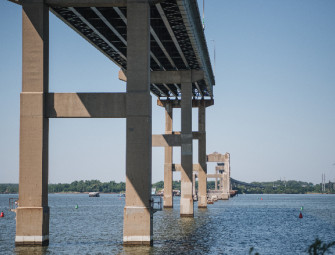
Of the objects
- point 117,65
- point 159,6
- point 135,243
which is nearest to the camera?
point 135,243

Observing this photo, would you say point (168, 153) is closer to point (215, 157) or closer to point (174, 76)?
point (174, 76)

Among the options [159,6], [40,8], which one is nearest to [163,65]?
[159,6]

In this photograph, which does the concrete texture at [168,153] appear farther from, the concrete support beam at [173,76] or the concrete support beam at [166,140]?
the concrete support beam at [166,140]

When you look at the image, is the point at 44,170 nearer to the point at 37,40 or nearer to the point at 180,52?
the point at 37,40

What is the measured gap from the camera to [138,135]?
3472 cm

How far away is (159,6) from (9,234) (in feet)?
73.5

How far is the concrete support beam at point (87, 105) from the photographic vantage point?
35.0m

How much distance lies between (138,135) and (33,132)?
589 cm

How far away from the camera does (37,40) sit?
35.1 m

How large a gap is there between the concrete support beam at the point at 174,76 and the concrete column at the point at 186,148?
22.2 inches

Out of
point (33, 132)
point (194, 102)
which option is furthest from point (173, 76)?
point (33, 132)

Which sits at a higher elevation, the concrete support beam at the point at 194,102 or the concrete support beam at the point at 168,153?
the concrete support beam at the point at 194,102

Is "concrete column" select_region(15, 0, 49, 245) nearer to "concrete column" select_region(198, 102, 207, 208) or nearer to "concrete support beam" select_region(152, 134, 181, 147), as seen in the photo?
"concrete support beam" select_region(152, 134, 181, 147)

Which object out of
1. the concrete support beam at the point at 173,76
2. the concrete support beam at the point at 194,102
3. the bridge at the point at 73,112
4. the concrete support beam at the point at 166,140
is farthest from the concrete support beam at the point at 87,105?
the concrete support beam at the point at 194,102
